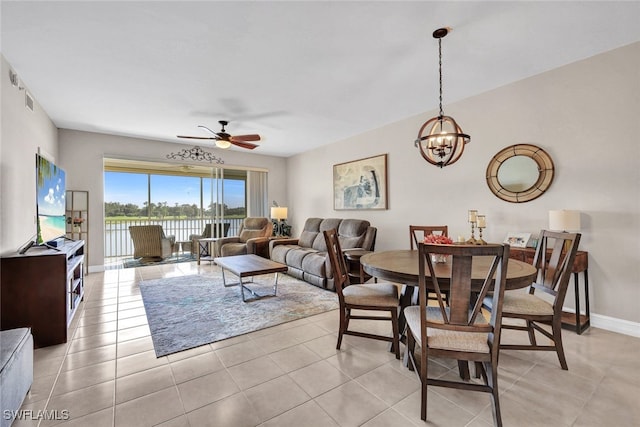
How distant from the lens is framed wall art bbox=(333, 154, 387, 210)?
4762mm

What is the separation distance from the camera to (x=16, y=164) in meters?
2.82

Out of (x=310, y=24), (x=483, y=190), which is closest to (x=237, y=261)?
(x=310, y=24)

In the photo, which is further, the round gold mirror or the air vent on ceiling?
the air vent on ceiling

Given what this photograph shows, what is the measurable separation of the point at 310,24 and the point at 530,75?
2.52 m

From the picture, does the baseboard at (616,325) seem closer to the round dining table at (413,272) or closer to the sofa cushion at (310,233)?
the round dining table at (413,272)

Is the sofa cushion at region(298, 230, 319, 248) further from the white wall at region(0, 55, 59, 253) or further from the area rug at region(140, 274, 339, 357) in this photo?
the white wall at region(0, 55, 59, 253)

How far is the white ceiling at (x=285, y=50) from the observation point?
6.63 feet

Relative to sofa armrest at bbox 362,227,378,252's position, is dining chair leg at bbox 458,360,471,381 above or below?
below

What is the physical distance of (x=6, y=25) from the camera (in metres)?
2.13

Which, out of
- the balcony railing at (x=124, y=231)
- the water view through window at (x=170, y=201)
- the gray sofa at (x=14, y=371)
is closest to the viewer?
the gray sofa at (x=14, y=371)

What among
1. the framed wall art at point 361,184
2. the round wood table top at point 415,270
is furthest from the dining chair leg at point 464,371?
the framed wall art at point 361,184

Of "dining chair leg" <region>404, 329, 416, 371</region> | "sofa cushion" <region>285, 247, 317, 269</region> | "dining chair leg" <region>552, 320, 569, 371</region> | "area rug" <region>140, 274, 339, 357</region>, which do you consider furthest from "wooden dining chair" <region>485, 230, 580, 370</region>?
"sofa cushion" <region>285, 247, 317, 269</region>

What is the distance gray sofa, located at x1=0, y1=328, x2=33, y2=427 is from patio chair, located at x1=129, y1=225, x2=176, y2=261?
4906 millimetres

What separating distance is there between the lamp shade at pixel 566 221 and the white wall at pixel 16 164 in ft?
16.5
